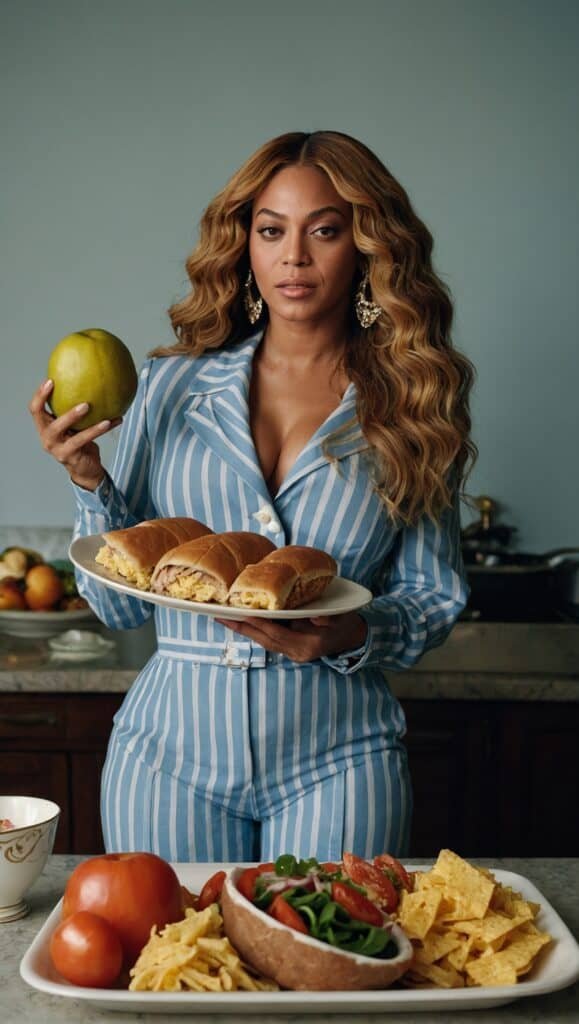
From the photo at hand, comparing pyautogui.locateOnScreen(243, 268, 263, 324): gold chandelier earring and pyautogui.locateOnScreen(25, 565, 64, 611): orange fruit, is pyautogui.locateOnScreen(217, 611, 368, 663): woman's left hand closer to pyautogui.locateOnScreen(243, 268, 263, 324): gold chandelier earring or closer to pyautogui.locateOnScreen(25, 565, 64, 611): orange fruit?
pyautogui.locateOnScreen(243, 268, 263, 324): gold chandelier earring

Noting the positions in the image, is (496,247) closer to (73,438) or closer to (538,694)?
(538,694)

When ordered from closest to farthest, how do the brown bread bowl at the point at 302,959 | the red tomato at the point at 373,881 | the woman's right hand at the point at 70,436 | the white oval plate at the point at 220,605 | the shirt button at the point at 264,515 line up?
the brown bread bowl at the point at 302,959 < the red tomato at the point at 373,881 < the white oval plate at the point at 220,605 < the woman's right hand at the point at 70,436 < the shirt button at the point at 264,515

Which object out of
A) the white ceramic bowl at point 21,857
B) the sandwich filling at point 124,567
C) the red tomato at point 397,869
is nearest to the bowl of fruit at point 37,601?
the sandwich filling at point 124,567

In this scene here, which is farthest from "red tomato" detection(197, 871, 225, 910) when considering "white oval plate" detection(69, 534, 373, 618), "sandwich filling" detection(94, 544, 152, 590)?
"sandwich filling" detection(94, 544, 152, 590)

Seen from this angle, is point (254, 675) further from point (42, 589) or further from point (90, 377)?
point (42, 589)

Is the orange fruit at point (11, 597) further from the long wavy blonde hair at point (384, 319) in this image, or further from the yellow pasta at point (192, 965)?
the yellow pasta at point (192, 965)

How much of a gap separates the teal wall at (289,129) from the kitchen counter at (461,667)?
66 centimetres

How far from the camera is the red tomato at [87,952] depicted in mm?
1112

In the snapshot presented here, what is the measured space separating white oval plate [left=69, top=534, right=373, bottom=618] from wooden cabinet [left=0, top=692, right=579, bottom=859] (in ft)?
4.67

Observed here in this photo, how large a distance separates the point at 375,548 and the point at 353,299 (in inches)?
17.3

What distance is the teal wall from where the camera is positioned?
3557 millimetres

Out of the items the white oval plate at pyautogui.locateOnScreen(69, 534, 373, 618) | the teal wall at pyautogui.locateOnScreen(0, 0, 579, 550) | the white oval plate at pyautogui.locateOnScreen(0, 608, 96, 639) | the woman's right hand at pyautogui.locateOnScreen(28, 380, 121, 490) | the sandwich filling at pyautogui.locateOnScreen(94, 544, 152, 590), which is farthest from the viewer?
the teal wall at pyautogui.locateOnScreen(0, 0, 579, 550)

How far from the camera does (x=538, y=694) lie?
3029mm

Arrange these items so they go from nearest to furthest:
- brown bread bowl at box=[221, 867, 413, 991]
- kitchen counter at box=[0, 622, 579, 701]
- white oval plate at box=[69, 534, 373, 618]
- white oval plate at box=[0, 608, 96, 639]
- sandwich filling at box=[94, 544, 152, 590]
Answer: brown bread bowl at box=[221, 867, 413, 991] → white oval plate at box=[69, 534, 373, 618] → sandwich filling at box=[94, 544, 152, 590] → kitchen counter at box=[0, 622, 579, 701] → white oval plate at box=[0, 608, 96, 639]
